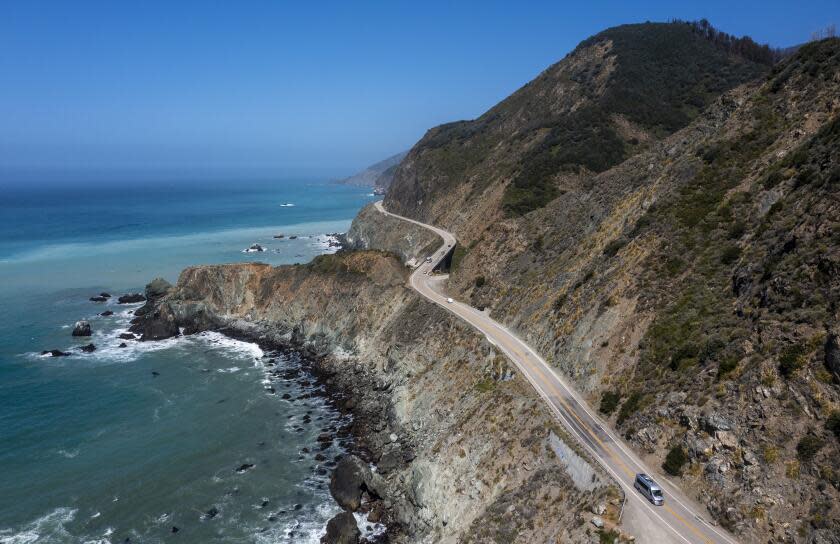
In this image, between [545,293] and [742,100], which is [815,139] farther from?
[545,293]

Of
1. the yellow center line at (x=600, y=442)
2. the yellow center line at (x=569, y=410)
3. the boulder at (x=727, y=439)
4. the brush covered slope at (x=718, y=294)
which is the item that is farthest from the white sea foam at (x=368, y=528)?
the boulder at (x=727, y=439)

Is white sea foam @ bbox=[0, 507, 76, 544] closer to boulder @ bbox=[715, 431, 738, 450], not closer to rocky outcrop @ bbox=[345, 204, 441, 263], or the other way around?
boulder @ bbox=[715, 431, 738, 450]

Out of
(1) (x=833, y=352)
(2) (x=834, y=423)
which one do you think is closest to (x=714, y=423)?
(2) (x=834, y=423)

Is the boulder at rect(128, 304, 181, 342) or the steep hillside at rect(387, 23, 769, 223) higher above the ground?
the steep hillside at rect(387, 23, 769, 223)

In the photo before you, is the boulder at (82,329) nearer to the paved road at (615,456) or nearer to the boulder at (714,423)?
the paved road at (615,456)

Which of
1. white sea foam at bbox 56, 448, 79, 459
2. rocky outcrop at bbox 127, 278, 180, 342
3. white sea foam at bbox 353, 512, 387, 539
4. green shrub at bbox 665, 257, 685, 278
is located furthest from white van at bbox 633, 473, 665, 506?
rocky outcrop at bbox 127, 278, 180, 342

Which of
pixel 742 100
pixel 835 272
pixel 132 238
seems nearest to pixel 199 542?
pixel 835 272
